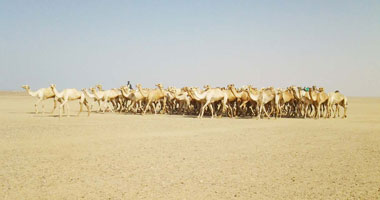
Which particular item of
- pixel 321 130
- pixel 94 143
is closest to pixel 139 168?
pixel 94 143

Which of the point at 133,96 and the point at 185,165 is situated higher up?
the point at 133,96

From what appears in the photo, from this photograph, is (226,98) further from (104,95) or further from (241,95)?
(104,95)

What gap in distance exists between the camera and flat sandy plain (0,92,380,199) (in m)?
5.65

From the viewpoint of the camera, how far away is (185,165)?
24.4ft

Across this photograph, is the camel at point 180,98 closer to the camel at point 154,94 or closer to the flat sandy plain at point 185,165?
the camel at point 154,94

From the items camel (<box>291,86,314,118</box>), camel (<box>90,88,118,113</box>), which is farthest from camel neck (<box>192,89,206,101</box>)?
camel (<box>90,88,118,113</box>)

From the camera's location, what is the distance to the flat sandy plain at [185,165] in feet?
18.5

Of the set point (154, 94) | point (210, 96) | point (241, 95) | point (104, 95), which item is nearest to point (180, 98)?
point (154, 94)

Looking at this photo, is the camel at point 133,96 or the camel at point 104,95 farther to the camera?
the camel at point 104,95

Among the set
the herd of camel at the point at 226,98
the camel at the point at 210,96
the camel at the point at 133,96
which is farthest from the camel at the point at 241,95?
the camel at the point at 133,96

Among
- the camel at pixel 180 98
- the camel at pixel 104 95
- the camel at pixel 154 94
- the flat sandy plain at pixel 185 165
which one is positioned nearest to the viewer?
the flat sandy plain at pixel 185 165

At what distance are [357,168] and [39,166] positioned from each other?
21.7ft

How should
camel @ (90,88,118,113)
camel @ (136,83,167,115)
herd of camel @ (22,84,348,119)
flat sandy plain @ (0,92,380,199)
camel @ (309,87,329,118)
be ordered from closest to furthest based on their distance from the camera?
flat sandy plain @ (0,92,380,199)
herd of camel @ (22,84,348,119)
camel @ (309,87,329,118)
camel @ (136,83,167,115)
camel @ (90,88,118,113)

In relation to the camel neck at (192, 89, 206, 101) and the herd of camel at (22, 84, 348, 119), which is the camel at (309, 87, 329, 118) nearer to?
the herd of camel at (22, 84, 348, 119)
